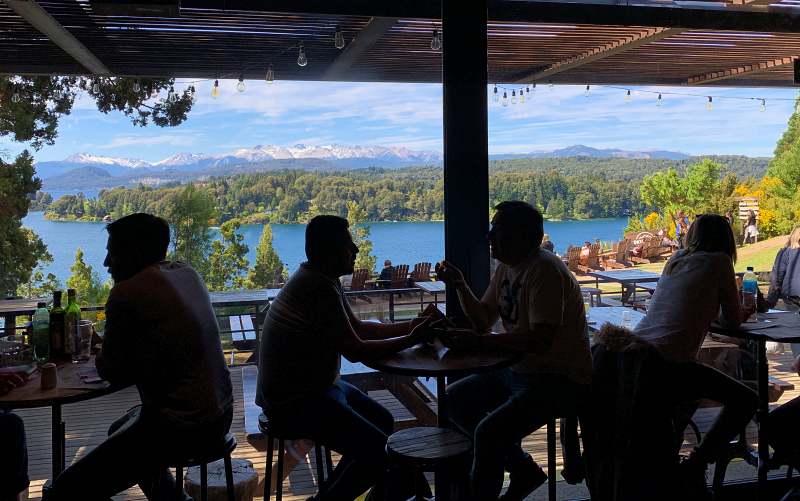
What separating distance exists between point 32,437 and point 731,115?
495 centimetres

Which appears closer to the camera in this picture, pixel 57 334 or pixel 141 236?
pixel 141 236

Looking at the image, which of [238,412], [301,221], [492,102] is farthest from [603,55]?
[238,412]

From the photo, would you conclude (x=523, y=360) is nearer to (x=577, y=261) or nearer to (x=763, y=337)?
(x=763, y=337)

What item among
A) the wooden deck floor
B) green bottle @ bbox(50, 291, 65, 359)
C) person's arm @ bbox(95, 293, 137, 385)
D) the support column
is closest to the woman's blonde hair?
the wooden deck floor

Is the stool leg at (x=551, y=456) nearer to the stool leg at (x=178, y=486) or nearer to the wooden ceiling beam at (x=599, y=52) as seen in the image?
the stool leg at (x=178, y=486)

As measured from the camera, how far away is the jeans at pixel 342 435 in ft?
7.02

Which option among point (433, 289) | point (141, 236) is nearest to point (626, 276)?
point (433, 289)

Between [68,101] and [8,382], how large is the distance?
2436mm

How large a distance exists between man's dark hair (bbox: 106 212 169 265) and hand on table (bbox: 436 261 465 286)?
3.49ft

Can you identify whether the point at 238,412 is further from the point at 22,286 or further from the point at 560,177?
the point at 560,177

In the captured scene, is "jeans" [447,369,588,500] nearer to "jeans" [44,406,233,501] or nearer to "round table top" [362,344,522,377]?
"round table top" [362,344,522,377]

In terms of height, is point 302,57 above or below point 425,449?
above

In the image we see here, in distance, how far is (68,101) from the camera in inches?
155

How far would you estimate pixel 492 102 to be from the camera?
2863mm
